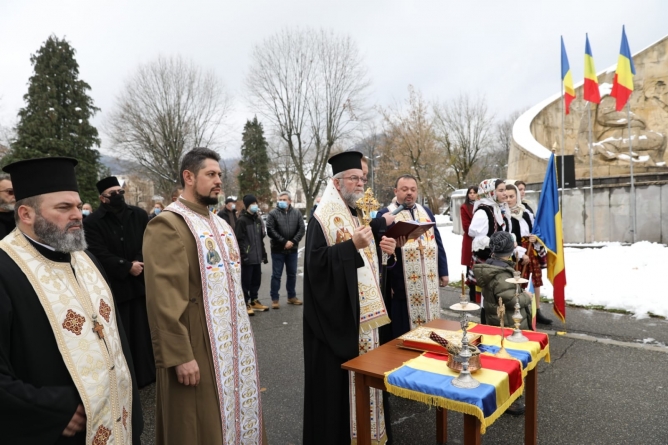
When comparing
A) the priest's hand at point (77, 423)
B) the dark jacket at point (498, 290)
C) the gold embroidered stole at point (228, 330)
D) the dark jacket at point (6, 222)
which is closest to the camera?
the priest's hand at point (77, 423)

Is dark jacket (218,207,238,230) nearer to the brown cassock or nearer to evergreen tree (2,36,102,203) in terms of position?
the brown cassock

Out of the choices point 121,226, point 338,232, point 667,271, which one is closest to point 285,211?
point 121,226

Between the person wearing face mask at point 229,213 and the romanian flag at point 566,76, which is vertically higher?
the romanian flag at point 566,76

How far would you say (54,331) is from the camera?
183 cm

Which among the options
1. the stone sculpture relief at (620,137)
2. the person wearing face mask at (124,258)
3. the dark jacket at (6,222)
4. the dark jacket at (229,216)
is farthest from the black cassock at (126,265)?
the stone sculpture relief at (620,137)

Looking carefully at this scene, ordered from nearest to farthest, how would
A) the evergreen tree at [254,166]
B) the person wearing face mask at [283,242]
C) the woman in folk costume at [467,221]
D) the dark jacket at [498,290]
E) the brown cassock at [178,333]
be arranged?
the brown cassock at [178,333] < the dark jacket at [498,290] < the woman in folk costume at [467,221] < the person wearing face mask at [283,242] < the evergreen tree at [254,166]

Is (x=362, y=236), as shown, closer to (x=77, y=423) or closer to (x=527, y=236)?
(x=77, y=423)

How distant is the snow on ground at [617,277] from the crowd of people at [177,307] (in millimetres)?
3450

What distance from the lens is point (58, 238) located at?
6.38ft

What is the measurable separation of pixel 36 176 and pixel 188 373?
1304mm

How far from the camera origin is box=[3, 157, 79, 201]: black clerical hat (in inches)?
75.5

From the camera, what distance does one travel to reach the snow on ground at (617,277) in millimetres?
6912

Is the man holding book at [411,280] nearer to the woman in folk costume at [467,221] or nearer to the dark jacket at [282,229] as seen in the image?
the woman in folk costume at [467,221]

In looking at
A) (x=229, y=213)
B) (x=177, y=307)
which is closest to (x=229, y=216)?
(x=229, y=213)
